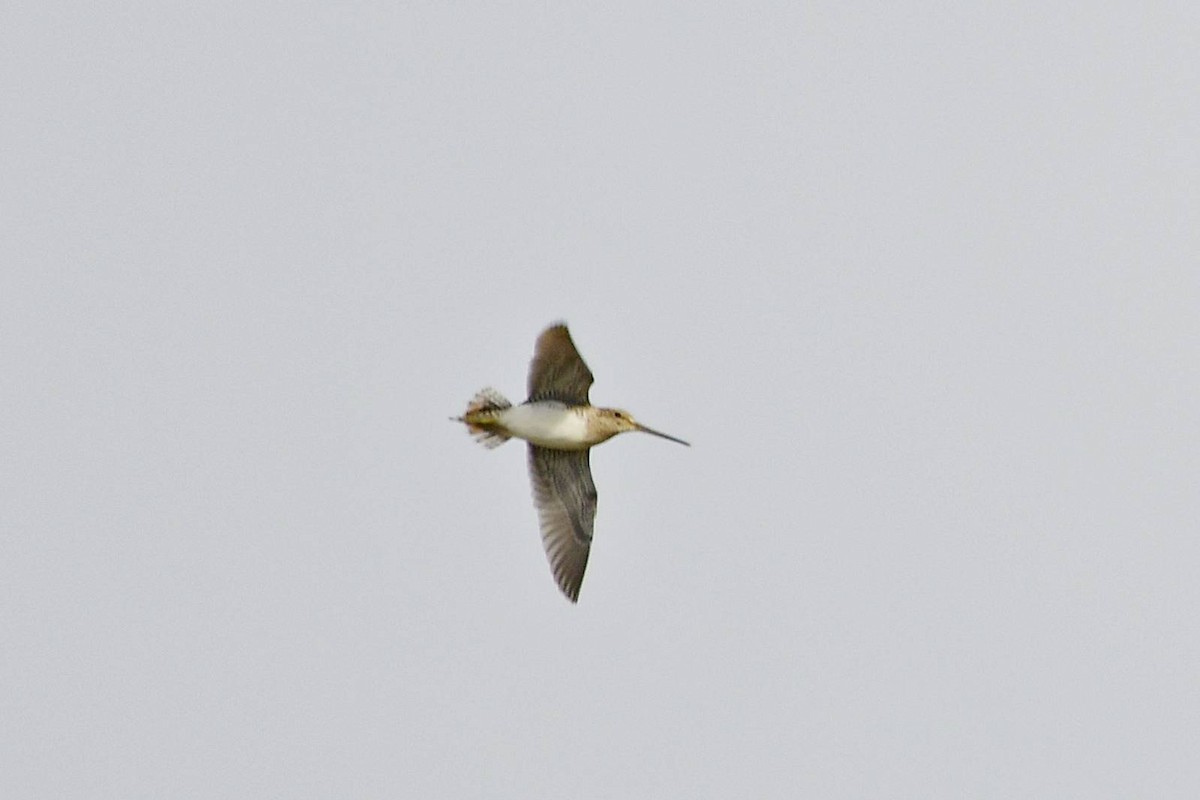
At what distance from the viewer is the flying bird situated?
27328mm

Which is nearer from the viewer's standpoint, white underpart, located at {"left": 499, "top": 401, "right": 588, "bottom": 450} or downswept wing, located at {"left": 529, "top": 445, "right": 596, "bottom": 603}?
white underpart, located at {"left": 499, "top": 401, "right": 588, "bottom": 450}

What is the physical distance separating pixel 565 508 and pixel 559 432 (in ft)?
3.69

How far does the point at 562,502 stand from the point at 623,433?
0.93 m

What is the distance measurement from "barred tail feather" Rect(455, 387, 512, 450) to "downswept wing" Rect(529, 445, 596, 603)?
0.61 meters

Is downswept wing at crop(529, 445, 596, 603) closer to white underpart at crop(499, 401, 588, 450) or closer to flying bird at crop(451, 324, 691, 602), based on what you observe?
flying bird at crop(451, 324, 691, 602)

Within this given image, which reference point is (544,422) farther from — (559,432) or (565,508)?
(565,508)

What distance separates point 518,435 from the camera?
27844 millimetres

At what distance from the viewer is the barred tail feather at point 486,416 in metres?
27.8

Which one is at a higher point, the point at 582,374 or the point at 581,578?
the point at 582,374

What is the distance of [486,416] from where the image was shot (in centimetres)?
2780

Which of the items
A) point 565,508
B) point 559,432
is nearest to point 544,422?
point 559,432

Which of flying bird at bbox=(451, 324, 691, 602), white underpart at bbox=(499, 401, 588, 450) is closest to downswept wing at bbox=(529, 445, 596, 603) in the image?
flying bird at bbox=(451, 324, 691, 602)

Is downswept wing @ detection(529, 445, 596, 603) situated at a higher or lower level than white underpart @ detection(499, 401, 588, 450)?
lower

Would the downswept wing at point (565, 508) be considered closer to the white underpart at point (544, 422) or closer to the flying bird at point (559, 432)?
the flying bird at point (559, 432)
